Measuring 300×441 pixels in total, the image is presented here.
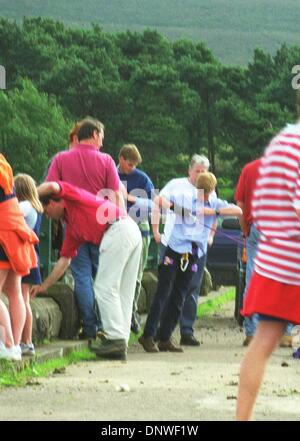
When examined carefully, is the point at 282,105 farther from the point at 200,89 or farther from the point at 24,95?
the point at 24,95

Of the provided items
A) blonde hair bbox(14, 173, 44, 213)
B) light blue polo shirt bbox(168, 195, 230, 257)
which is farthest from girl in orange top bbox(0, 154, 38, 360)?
light blue polo shirt bbox(168, 195, 230, 257)

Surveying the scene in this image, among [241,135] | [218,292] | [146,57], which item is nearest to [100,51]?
[146,57]

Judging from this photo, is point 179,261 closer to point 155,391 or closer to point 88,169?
point 88,169

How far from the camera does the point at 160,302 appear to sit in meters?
14.6

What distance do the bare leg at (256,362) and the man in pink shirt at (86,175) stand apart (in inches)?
258

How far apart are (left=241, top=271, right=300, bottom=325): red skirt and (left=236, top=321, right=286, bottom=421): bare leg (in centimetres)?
8

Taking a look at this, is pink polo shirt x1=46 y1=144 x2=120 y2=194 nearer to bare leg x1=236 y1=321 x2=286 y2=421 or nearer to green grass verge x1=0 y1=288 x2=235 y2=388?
green grass verge x1=0 y1=288 x2=235 y2=388

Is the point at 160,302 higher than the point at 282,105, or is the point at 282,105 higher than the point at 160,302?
the point at 160,302

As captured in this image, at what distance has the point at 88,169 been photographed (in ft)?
45.3

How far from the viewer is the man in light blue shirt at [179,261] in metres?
14.4

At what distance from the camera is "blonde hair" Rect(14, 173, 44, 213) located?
40.8ft

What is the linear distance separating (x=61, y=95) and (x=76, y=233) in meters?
109

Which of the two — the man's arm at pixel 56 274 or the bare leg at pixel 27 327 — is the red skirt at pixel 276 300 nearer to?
the bare leg at pixel 27 327

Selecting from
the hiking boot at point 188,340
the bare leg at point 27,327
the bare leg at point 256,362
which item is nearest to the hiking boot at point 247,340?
the hiking boot at point 188,340
